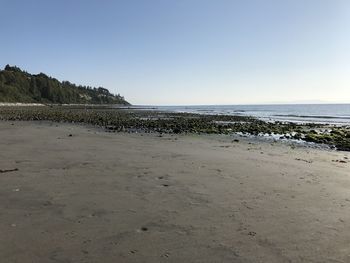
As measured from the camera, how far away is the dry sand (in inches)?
221

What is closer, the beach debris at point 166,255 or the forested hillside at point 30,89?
the beach debris at point 166,255

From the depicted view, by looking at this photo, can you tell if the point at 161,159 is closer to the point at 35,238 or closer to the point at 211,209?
the point at 211,209

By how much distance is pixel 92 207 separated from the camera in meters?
7.71

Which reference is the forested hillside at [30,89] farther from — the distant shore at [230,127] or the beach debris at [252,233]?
the beach debris at [252,233]

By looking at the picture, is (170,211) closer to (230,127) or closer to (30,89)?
(230,127)

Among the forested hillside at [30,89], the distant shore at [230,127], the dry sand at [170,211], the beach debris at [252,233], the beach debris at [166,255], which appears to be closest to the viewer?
the beach debris at [166,255]

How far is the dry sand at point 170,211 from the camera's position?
5.62m

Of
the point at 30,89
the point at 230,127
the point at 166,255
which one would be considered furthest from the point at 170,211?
the point at 30,89

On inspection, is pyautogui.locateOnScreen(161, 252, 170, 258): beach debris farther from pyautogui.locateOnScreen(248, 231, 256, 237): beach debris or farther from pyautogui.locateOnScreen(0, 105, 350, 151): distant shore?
pyautogui.locateOnScreen(0, 105, 350, 151): distant shore

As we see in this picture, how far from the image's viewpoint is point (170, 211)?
7.62 m

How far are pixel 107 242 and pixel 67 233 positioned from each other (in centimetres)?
77

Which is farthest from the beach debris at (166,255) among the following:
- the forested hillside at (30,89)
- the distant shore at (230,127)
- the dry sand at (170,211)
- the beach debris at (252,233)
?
the forested hillside at (30,89)

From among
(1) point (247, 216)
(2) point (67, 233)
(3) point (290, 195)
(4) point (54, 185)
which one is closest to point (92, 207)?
(2) point (67, 233)

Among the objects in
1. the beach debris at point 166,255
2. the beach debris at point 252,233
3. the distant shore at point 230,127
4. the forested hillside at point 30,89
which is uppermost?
the forested hillside at point 30,89
